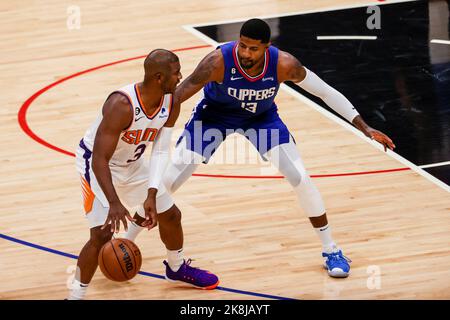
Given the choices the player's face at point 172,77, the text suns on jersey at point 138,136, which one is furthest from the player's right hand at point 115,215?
the player's face at point 172,77

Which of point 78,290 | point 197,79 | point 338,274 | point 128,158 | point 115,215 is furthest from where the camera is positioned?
point 338,274

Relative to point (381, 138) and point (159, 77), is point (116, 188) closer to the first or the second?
point (159, 77)

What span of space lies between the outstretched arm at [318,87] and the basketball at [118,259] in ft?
6.02

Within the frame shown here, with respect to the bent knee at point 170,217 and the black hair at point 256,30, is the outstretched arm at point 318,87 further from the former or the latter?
the bent knee at point 170,217

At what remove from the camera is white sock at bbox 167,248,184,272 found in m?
8.09

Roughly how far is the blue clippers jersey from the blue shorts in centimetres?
5

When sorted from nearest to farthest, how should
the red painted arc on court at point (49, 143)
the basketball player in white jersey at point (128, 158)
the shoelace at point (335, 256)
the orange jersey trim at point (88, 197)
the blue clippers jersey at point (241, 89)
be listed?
the basketball player in white jersey at point (128, 158) → the orange jersey trim at point (88, 197) → the blue clippers jersey at point (241, 89) → the shoelace at point (335, 256) → the red painted arc on court at point (49, 143)

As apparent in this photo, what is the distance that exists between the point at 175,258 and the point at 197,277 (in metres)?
0.22

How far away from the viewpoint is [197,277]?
8078 millimetres

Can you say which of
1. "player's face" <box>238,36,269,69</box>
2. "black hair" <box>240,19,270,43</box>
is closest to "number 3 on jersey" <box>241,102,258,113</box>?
"player's face" <box>238,36,269,69</box>

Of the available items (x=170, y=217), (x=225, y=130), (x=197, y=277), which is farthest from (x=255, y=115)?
(x=197, y=277)

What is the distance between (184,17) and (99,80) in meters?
2.91

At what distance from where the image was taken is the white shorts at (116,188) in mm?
7395

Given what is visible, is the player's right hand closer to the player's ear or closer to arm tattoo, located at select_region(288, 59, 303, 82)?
the player's ear
